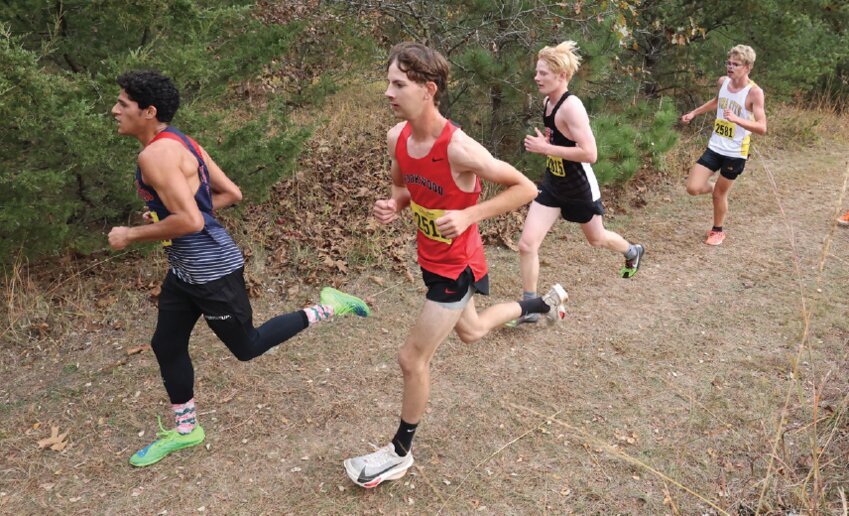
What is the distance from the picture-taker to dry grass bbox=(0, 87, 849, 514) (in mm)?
3016

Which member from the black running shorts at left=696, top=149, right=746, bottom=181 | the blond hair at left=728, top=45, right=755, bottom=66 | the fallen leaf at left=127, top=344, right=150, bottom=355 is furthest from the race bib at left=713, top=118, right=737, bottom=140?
the fallen leaf at left=127, top=344, right=150, bottom=355

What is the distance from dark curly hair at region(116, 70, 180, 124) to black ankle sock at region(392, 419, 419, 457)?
72.2 inches

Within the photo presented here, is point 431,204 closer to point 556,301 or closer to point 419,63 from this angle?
point 419,63

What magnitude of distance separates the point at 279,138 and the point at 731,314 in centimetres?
385

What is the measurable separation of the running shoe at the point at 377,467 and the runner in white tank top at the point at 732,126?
4.26 metres

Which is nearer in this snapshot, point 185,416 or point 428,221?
point 428,221

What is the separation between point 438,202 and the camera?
9.16 ft

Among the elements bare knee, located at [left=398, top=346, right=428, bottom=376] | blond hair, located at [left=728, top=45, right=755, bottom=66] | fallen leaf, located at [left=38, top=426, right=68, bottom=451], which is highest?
blond hair, located at [left=728, top=45, right=755, bottom=66]

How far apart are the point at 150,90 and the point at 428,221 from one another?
136cm

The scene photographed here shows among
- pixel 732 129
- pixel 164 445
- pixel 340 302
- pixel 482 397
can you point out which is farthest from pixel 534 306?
pixel 732 129

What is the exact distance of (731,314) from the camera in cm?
483

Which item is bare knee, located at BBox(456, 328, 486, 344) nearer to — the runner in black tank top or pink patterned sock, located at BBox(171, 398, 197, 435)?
the runner in black tank top

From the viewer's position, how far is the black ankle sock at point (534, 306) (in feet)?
13.3

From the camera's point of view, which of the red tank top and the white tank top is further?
the white tank top
